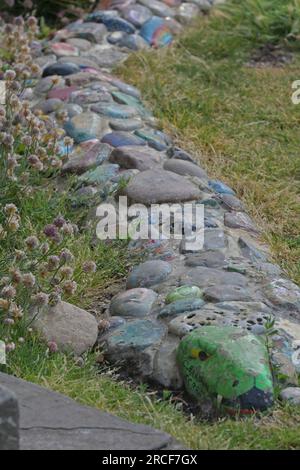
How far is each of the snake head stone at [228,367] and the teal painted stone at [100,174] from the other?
51.7 inches

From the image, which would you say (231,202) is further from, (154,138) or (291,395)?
(291,395)

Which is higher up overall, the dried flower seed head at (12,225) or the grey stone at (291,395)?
the dried flower seed head at (12,225)

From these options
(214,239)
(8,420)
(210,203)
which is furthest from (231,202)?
(8,420)

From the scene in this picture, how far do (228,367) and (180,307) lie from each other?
464 mm

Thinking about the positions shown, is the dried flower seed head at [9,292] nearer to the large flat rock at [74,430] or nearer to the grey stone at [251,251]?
the large flat rock at [74,430]

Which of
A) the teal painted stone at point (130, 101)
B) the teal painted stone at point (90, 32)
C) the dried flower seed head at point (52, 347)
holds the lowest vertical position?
the teal painted stone at point (90, 32)

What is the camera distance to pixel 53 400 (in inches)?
112

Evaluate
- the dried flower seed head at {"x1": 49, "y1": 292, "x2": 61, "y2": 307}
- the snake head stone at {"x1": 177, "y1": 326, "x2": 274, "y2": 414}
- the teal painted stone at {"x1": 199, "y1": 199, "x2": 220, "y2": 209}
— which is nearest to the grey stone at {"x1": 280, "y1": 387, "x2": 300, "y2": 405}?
the snake head stone at {"x1": 177, "y1": 326, "x2": 274, "y2": 414}

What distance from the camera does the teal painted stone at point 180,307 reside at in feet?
12.5

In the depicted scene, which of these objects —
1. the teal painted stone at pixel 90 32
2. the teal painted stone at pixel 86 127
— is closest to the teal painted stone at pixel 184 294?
the teal painted stone at pixel 86 127

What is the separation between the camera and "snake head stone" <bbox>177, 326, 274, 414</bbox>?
3.34 m

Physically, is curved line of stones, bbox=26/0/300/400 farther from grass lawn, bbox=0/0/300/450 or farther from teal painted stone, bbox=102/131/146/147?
grass lawn, bbox=0/0/300/450
